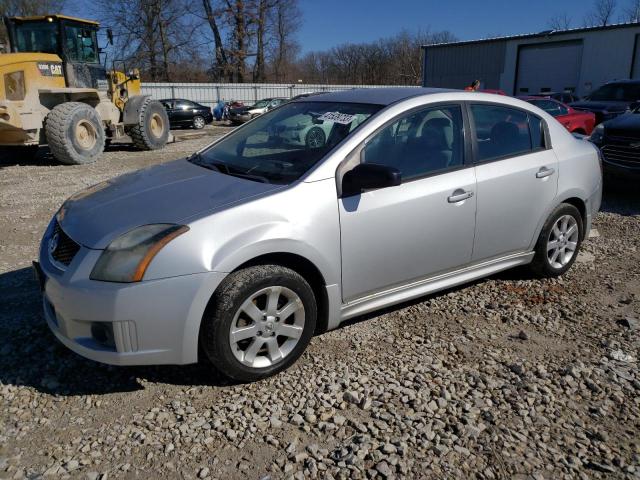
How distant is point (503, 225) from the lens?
13.0 ft

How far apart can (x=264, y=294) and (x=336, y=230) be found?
1.86 feet

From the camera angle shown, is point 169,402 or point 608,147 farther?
point 608,147

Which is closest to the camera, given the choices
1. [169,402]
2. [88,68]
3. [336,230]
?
[169,402]

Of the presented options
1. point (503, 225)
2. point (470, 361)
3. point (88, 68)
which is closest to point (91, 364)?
point (470, 361)

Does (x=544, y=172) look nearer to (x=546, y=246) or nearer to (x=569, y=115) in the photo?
(x=546, y=246)

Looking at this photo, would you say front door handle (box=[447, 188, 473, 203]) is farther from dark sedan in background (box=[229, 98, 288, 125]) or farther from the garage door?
the garage door

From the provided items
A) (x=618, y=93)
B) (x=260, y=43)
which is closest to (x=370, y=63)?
(x=260, y=43)

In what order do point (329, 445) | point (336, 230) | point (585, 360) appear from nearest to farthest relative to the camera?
point (329, 445) < point (336, 230) < point (585, 360)

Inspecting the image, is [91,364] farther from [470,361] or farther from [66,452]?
[470,361]

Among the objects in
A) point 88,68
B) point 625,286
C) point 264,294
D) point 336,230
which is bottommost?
point 625,286

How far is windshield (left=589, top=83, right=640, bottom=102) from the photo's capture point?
14453 mm

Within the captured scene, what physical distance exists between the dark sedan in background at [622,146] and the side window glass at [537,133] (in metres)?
3.98

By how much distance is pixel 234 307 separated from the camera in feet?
9.20

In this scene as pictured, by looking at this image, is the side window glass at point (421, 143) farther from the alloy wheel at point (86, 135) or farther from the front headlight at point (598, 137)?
the alloy wheel at point (86, 135)
